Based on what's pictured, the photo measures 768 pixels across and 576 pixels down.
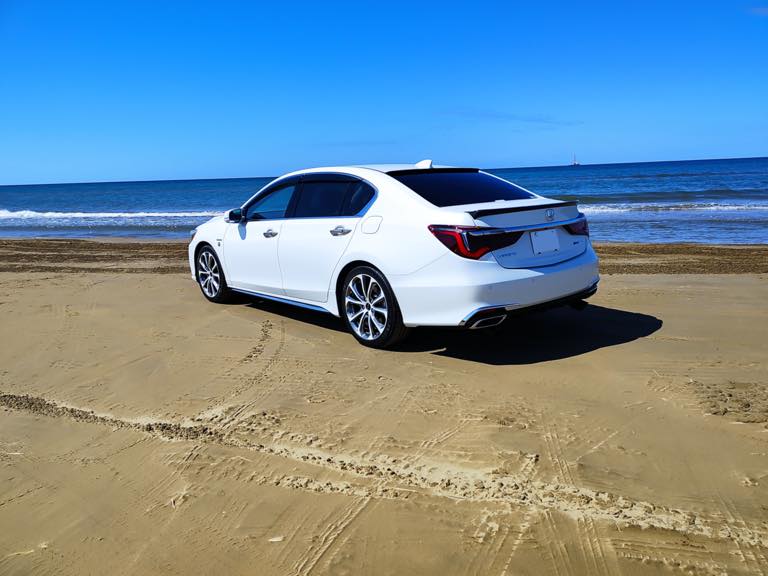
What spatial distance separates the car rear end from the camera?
4.54m

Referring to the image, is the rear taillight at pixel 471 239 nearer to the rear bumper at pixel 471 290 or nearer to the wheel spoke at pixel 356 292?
the rear bumper at pixel 471 290

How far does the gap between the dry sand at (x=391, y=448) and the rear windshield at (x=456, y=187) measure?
1.23 meters

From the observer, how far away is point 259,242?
6461 millimetres

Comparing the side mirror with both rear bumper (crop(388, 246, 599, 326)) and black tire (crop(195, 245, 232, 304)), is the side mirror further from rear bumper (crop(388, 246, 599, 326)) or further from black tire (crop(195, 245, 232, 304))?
rear bumper (crop(388, 246, 599, 326))

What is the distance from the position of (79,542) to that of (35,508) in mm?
438

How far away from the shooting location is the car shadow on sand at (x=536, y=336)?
16.4ft

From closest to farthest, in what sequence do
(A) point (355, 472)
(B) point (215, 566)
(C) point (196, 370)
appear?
(B) point (215, 566) < (A) point (355, 472) < (C) point (196, 370)

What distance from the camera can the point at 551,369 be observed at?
461cm

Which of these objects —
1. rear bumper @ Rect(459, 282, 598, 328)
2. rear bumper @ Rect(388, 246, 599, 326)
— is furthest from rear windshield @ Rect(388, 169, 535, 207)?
rear bumper @ Rect(459, 282, 598, 328)

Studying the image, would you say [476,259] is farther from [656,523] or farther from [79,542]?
[79,542]

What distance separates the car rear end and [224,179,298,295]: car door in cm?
173

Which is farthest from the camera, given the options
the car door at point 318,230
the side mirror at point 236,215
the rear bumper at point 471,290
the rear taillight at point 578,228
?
the side mirror at point 236,215

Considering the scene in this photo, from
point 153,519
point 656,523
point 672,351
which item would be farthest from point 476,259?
point 153,519

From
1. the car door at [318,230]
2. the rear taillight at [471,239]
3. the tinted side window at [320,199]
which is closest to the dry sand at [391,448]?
the car door at [318,230]
